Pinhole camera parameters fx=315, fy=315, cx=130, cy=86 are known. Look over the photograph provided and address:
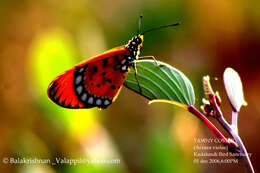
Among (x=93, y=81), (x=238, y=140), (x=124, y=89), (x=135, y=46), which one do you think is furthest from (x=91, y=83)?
(x=124, y=89)

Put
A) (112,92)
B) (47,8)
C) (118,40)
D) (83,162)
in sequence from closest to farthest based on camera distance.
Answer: (112,92) → (83,162) → (118,40) → (47,8)

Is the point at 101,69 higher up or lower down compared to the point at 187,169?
higher up

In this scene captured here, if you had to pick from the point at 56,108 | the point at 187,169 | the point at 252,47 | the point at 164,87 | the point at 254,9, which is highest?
the point at 254,9

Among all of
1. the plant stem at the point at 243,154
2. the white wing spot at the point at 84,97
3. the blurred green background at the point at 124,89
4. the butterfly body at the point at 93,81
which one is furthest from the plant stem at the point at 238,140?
the blurred green background at the point at 124,89

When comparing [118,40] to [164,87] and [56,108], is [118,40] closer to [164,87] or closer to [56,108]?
[56,108]

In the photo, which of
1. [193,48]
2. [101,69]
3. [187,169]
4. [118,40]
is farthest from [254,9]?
[101,69]

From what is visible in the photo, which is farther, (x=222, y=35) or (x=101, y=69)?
(x=222, y=35)

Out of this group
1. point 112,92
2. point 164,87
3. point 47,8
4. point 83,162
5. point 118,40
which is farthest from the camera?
point 47,8

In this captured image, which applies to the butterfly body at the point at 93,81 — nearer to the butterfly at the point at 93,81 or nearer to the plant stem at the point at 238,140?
the butterfly at the point at 93,81
